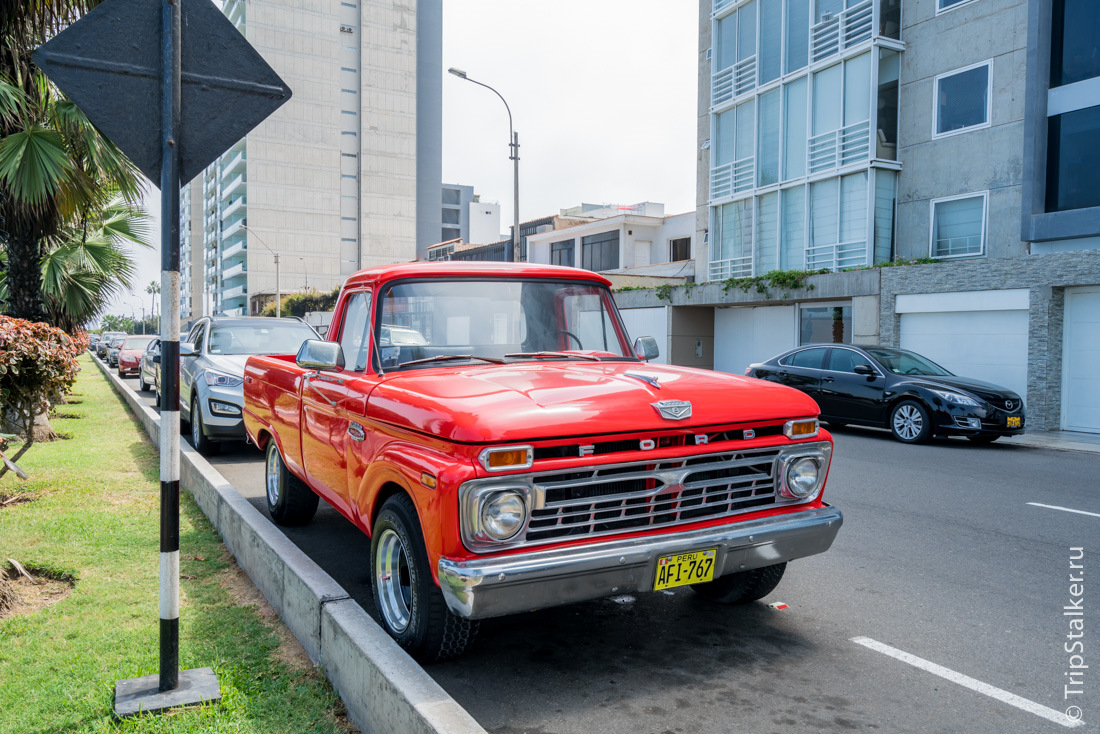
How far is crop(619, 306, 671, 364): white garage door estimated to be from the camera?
89.0 feet

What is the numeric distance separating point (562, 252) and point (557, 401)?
43.7m

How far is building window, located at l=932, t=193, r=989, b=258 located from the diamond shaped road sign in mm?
19194

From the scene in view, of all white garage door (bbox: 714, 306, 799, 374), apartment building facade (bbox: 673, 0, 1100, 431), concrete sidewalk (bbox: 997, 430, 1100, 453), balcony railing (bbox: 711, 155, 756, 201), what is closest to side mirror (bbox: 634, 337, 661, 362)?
concrete sidewalk (bbox: 997, 430, 1100, 453)

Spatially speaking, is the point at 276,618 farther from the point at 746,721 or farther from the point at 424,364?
the point at 746,721

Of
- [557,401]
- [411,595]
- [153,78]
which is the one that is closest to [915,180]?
[557,401]

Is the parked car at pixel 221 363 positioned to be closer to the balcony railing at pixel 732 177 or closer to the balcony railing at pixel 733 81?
the balcony railing at pixel 732 177

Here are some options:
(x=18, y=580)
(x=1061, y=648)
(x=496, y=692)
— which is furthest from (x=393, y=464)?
(x=1061, y=648)

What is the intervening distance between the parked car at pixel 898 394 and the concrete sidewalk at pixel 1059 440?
70cm

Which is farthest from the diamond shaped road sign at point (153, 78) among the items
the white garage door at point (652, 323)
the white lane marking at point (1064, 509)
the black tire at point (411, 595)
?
the white garage door at point (652, 323)

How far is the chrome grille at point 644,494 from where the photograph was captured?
3.31 m

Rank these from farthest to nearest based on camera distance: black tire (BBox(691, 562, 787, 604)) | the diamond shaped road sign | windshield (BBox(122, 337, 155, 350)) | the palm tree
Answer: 1. windshield (BBox(122, 337, 155, 350))
2. the palm tree
3. black tire (BBox(691, 562, 787, 604))
4. the diamond shaped road sign

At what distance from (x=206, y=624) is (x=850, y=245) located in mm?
20298

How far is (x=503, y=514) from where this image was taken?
320 centimetres

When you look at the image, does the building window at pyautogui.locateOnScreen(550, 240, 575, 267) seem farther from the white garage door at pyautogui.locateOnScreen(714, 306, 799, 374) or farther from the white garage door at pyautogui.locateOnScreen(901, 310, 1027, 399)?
the white garage door at pyautogui.locateOnScreen(901, 310, 1027, 399)
